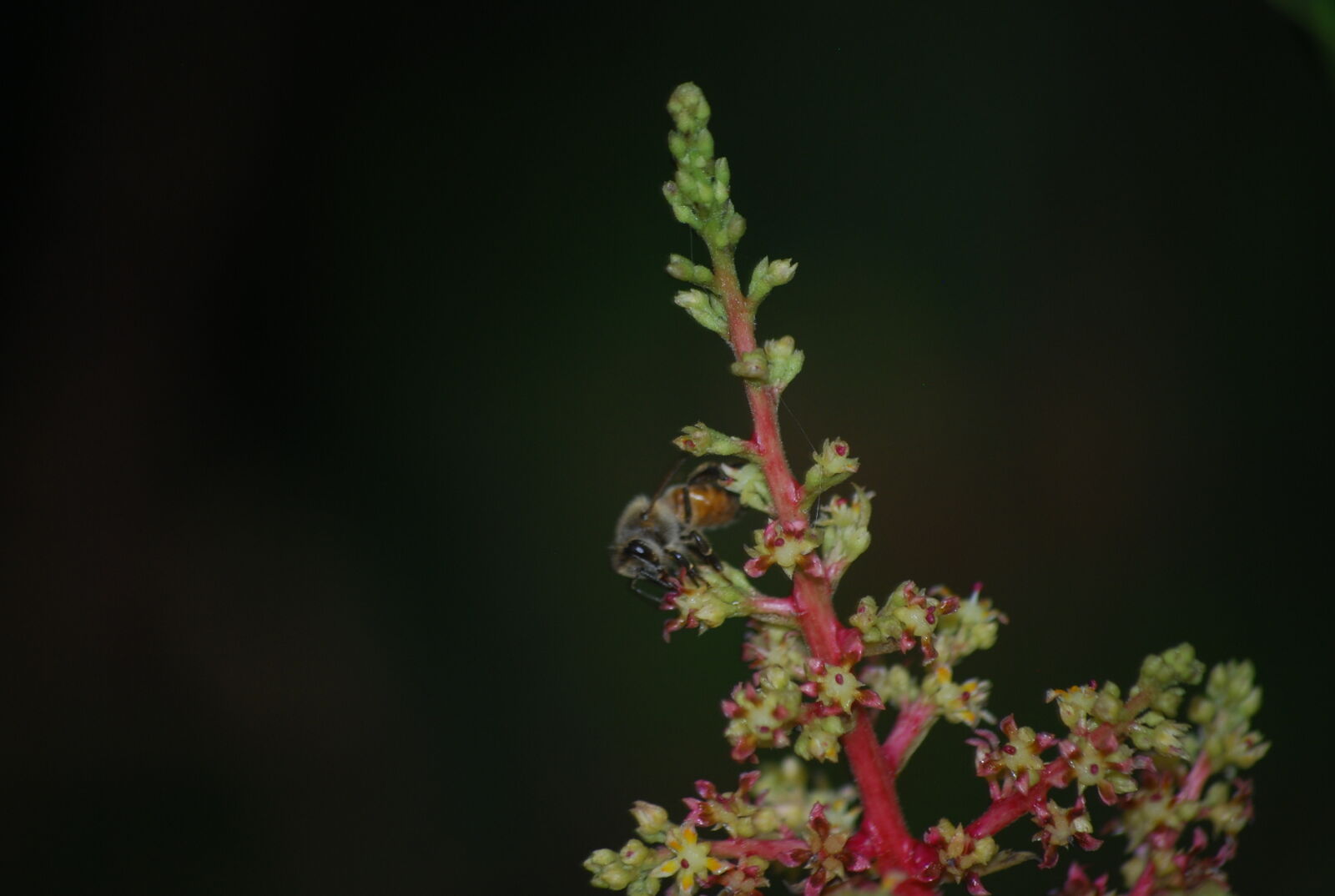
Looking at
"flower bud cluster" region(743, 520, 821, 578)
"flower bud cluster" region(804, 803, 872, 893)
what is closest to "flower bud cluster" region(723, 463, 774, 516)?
"flower bud cluster" region(743, 520, 821, 578)

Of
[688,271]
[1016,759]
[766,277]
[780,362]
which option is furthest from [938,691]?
[688,271]

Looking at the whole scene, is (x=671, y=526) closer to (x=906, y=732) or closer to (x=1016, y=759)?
(x=906, y=732)

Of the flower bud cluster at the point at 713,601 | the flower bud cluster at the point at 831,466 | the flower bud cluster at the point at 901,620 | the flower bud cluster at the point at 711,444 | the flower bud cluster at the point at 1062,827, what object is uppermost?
the flower bud cluster at the point at 711,444

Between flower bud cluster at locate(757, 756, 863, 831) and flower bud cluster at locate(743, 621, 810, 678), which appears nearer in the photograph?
flower bud cluster at locate(743, 621, 810, 678)

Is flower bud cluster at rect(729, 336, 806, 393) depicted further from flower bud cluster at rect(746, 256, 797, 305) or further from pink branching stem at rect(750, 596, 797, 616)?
pink branching stem at rect(750, 596, 797, 616)

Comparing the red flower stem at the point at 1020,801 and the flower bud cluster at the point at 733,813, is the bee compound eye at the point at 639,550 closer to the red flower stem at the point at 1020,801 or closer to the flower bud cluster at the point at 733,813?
the flower bud cluster at the point at 733,813

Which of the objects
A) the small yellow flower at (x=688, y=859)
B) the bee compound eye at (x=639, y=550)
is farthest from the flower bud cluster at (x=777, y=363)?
the bee compound eye at (x=639, y=550)
